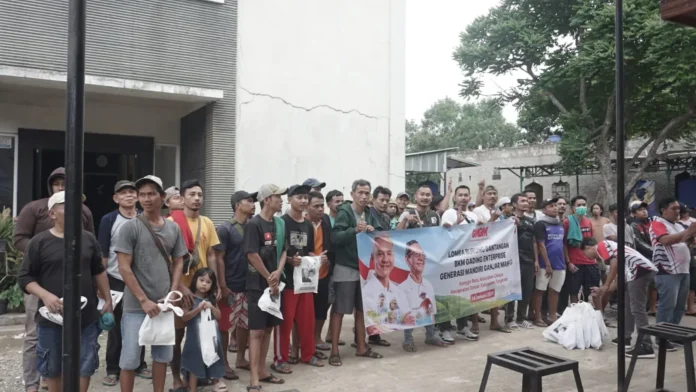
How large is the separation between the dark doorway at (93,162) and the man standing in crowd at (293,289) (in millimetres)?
5780

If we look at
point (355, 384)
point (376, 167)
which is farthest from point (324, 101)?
point (355, 384)

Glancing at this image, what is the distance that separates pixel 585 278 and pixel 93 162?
8630 mm

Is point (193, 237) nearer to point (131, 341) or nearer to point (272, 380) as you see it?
point (131, 341)

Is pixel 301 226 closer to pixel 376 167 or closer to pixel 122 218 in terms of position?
pixel 122 218

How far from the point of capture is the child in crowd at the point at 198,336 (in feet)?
13.9

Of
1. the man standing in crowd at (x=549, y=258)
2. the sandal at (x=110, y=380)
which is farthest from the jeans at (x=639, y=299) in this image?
the sandal at (x=110, y=380)

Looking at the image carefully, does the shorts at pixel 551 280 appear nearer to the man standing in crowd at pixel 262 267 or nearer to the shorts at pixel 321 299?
the shorts at pixel 321 299

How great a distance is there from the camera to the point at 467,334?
659 centimetres

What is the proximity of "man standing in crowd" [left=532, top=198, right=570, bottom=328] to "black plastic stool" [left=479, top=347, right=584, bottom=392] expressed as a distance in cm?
356

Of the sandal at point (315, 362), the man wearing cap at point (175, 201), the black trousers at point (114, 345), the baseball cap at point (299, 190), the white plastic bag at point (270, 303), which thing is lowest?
the sandal at point (315, 362)

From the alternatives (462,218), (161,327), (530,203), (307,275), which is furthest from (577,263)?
(161,327)

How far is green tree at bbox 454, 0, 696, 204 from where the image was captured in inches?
598

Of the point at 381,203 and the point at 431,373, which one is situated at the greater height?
the point at 381,203

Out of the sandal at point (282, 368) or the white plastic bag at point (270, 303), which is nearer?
the white plastic bag at point (270, 303)
